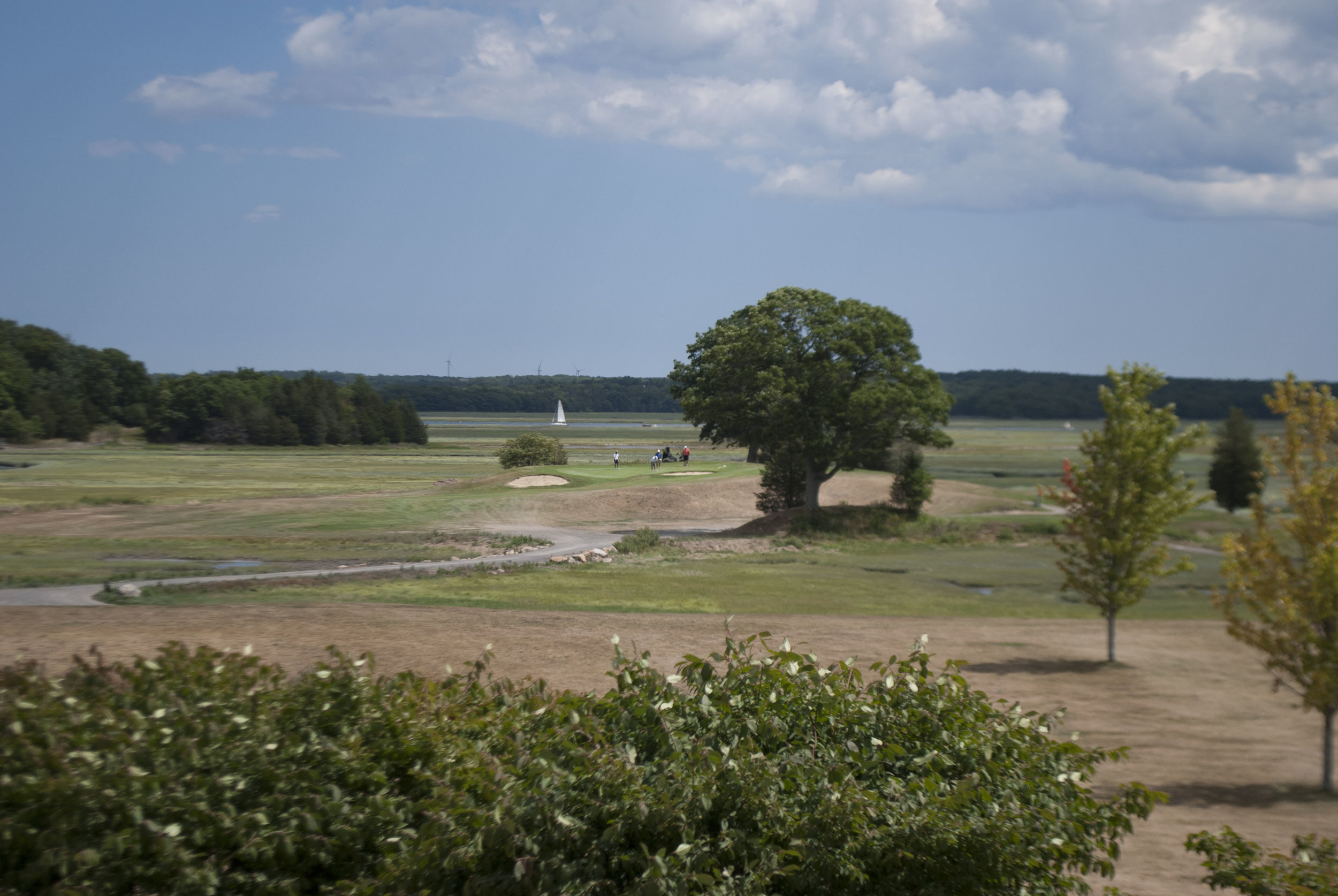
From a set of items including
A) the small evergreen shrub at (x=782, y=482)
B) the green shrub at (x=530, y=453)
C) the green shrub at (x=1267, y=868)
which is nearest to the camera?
the green shrub at (x=1267, y=868)

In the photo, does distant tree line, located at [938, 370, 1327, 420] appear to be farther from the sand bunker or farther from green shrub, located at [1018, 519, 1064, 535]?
the sand bunker

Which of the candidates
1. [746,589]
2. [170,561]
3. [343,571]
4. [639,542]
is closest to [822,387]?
[639,542]

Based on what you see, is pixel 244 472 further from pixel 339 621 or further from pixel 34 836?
pixel 34 836

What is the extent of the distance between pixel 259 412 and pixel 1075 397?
32378 millimetres

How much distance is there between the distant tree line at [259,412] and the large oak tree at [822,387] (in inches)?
722

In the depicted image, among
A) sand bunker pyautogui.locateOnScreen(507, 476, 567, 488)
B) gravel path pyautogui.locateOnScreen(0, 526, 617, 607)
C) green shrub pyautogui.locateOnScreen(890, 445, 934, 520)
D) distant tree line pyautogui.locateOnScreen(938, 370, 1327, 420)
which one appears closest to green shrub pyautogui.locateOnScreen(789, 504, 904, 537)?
green shrub pyautogui.locateOnScreen(890, 445, 934, 520)

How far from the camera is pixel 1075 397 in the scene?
1792 cm

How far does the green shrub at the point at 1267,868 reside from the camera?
4.84 meters

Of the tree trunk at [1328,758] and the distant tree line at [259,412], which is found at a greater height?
the distant tree line at [259,412]

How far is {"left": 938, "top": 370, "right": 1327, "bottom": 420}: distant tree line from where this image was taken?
47.2 feet

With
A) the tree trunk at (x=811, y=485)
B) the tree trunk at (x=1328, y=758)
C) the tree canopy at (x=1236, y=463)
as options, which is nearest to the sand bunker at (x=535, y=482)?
the tree trunk at (x=811, y=485)

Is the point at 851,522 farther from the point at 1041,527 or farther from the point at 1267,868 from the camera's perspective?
the point at 1267,868

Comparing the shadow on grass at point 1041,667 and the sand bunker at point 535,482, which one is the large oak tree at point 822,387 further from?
the shadow on grass at point 1041,667

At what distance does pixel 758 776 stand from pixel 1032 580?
916 inches
